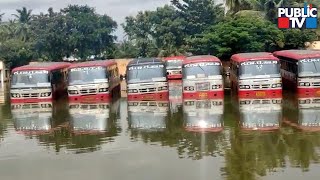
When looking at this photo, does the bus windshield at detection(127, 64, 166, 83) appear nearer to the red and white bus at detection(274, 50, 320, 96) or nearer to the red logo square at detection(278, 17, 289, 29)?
the red and white bus at detection(274, 50, 320, 96)

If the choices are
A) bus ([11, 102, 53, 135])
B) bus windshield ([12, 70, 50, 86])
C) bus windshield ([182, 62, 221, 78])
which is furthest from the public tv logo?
bus ([11, 102, 53, 135])

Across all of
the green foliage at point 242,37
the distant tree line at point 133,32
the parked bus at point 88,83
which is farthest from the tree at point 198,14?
the parked bus at point 88,83

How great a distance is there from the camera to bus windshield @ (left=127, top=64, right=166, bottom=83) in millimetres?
22172

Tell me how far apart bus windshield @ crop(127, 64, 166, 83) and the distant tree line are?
65.9ft

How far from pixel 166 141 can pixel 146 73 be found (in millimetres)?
9265

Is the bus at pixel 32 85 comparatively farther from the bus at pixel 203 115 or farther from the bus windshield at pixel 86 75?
the bus at pixel 203 115

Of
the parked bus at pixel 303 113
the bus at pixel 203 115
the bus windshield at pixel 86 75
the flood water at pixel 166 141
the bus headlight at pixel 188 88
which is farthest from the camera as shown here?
the bus windshield at pixel 86 75

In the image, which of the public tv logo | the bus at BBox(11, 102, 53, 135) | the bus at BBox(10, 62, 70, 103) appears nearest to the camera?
the bus at BBox(11, 102, 53, 135)

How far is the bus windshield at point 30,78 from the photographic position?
22906mm

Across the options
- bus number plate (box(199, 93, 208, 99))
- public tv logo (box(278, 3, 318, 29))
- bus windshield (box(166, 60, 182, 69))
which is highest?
public tv logo (box(278, 3, 318, 29))

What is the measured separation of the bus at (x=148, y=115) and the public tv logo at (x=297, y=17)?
19.9 meters

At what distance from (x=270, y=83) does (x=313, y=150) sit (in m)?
9.39

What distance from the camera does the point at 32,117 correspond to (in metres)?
19.0

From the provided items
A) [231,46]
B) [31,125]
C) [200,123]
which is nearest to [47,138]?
[31,125]
